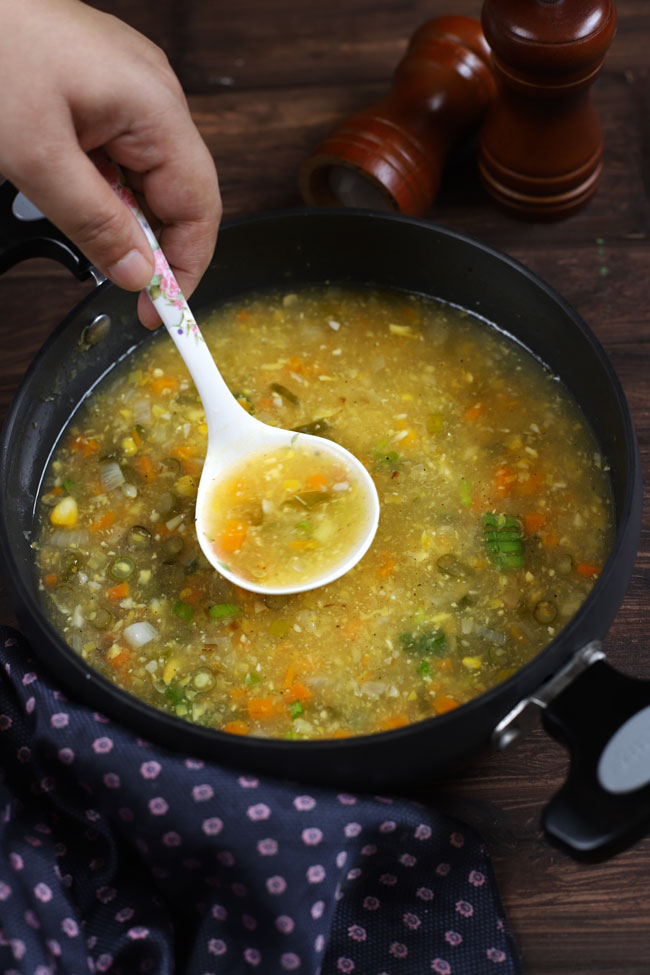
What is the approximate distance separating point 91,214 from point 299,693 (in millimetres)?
719

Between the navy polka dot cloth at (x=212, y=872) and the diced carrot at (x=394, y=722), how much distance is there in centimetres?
11

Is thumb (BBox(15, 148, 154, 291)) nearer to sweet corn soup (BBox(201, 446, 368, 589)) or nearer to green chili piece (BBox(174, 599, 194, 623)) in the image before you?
sweet corn soup (BBox(201, 446, 368, 589))

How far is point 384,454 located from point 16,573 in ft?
2.03

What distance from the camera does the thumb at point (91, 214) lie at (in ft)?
4.46

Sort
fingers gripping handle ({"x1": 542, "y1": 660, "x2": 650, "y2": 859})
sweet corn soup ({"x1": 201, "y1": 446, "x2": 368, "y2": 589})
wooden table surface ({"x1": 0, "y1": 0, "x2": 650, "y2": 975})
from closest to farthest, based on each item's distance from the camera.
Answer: fingers gripping handle ({"x1": 542, "y1": 660, "x2": 650, "y2": 859}), wooden table surface ({"x1": 0, "y1": 0, "x2": 650, "y2": 975}), sweet corn soup ({"x1": 201, "y1": 446, "x2": 368, "y2": 589})

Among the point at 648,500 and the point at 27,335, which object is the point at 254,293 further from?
the point at 648,500

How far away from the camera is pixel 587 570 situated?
5.50 feet

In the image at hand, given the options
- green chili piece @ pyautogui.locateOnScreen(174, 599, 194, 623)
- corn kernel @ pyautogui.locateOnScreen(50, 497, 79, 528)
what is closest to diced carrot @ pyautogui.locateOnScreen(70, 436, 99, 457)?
corn kernel @ pyautogui.locateOnScreen(50, 497, 79, 528)

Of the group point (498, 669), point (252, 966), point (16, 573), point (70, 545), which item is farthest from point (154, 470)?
point (252, 966)

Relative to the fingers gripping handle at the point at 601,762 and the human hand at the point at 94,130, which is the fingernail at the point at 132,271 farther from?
the fingers gripping handle at the point at 601,762

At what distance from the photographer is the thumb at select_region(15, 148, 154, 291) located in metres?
1.36

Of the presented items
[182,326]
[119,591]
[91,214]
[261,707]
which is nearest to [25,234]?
[182,326]

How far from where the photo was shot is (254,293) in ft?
6.80

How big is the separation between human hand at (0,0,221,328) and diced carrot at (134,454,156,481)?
1.22 feet
